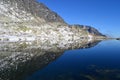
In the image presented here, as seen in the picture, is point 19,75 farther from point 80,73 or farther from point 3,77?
point 80,73

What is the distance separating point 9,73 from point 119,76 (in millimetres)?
26096

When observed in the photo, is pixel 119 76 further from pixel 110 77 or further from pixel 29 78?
pixel 29 78

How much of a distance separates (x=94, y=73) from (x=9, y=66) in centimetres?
2332

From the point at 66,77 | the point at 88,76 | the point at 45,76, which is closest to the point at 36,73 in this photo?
the point at 45,76

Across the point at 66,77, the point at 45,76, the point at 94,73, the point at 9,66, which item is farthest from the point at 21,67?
the point at 94,73

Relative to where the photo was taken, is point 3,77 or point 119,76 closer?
point 3,77

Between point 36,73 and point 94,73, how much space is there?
573 inches

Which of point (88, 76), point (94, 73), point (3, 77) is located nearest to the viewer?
point (3, 77)

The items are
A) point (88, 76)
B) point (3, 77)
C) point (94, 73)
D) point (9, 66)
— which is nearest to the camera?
point (3, 77)

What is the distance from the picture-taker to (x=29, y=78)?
4838 centimetres

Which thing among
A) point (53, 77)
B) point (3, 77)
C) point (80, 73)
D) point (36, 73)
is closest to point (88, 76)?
point (80, 73)

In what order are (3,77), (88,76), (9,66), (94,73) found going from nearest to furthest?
(3,77) → (88,76) → (94,73) → (9,66)

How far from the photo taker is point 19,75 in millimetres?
51156

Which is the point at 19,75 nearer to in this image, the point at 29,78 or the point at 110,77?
the point at 29,78
